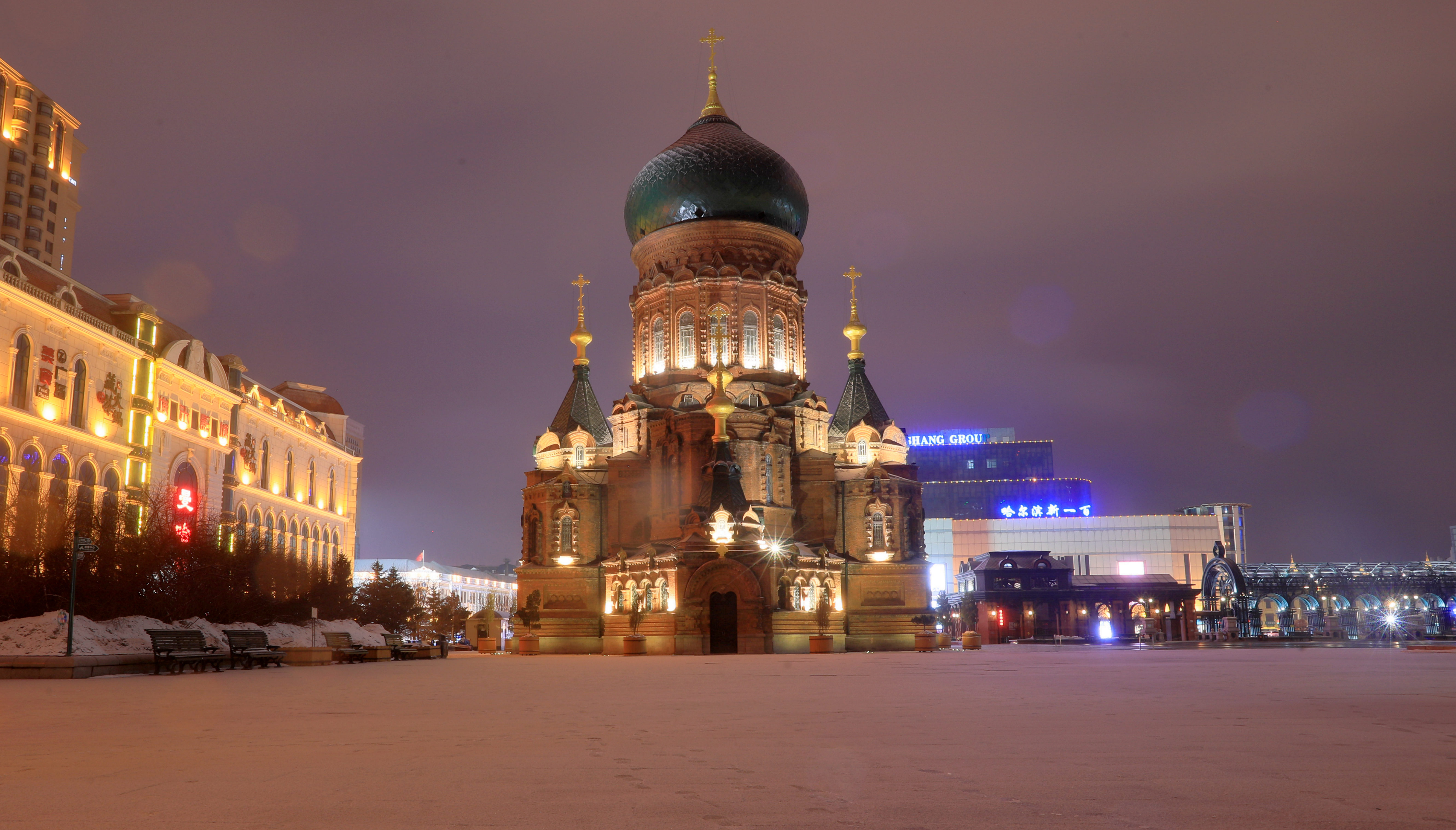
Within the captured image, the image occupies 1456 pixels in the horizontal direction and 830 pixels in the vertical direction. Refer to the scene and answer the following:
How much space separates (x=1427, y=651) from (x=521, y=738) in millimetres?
34885

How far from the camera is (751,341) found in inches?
1966

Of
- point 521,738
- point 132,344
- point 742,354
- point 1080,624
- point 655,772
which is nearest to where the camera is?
point 655,772

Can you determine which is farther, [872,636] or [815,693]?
[872,636]

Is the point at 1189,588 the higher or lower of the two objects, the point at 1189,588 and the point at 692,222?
the lower

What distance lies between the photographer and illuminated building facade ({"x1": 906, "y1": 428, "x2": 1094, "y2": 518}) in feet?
412

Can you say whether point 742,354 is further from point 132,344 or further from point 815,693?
point 815,693

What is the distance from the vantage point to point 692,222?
49906 mm

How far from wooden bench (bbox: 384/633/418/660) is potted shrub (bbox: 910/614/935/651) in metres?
20.3

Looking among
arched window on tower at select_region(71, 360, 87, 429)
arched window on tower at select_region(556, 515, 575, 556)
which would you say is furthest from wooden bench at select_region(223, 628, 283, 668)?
arched window on tower at select_region(556, 515, 575, 556)

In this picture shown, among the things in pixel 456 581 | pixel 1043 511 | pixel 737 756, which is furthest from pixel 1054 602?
pixel 456 581

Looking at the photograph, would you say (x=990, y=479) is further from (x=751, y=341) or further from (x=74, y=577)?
(x=74, y=577)

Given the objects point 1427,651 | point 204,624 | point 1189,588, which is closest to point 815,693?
point 204,624

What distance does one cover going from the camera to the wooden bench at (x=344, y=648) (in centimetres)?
2897

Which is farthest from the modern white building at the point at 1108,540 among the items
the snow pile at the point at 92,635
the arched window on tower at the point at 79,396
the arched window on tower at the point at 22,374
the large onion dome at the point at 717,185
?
the snow pile at the point at 92,635
